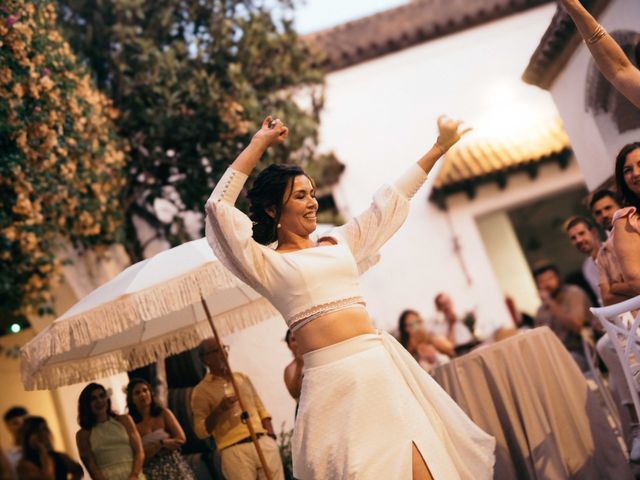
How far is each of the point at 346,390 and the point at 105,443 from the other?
11.3 feet

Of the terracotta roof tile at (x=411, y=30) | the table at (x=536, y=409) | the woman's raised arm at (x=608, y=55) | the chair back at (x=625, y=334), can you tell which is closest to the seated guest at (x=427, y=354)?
the table at (x=536, y=409)

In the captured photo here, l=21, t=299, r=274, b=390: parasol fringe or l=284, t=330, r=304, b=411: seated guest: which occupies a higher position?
l=21, t=299, r=274, b=390: parasol fringe

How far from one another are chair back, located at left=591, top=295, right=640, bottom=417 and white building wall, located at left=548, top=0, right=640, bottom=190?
2.77 metres

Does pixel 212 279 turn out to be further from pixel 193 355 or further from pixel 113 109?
pixel 113 109

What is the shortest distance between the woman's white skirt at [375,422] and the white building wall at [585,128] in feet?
13.6

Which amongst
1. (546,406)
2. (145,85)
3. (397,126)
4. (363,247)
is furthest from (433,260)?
(363,247)

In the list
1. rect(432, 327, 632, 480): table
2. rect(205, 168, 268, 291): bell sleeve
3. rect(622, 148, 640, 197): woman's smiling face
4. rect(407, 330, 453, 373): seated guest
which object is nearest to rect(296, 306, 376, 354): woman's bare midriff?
rect(205, 168, 268, 291): bell sleeve

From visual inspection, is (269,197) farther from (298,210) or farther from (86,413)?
(86,413)

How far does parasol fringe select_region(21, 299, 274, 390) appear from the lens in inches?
225

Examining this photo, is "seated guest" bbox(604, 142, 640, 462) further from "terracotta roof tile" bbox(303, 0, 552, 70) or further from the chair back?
"terracotta roof tile" bbox(303, 0, 552, 70)

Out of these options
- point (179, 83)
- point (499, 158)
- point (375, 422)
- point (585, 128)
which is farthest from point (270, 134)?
point (499, 158)

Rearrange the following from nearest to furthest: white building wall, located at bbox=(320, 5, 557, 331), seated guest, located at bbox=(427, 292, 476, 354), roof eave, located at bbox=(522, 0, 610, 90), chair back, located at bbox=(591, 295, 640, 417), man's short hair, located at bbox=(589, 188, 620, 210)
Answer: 1. chair back, located at bbox=(591, 295, 640, 417)
2. man's short hair, located at bbox=(589, 188, 620, 210)
3. roof eave, located at bbox=(522, 0, 610, 90)
4. seated guest, located at bbox=(427, 292, 476, 354)
5. white building wall, located at bbox=(320, 5, 557, 331)

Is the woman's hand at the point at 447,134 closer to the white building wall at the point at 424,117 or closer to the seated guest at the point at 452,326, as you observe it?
the seated guest at the point at 452,326

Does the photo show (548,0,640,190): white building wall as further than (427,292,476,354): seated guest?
No
